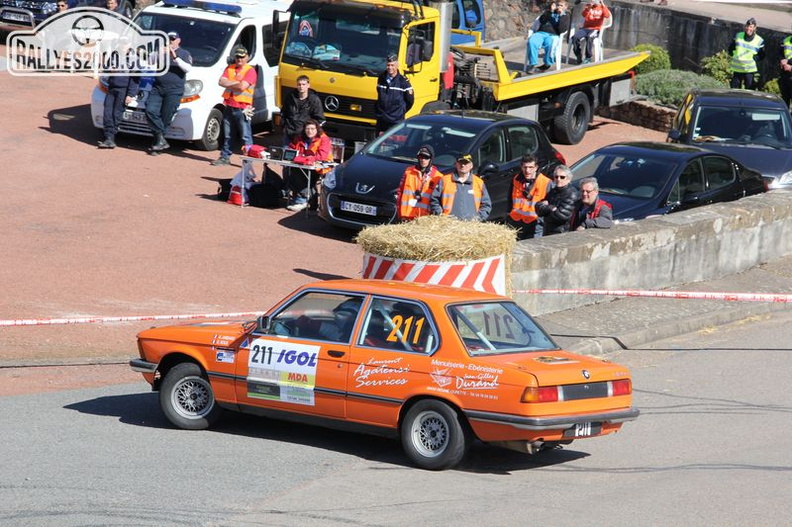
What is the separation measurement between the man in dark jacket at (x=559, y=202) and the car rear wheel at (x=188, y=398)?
6.19 meters

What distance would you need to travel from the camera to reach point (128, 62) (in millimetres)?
21906

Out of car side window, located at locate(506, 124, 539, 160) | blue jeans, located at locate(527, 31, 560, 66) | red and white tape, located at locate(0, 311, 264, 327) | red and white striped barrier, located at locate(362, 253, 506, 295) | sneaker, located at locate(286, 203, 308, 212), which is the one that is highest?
blue jeans, located at locate(527, 31, 560, 66)

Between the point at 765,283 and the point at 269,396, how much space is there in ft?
29.5

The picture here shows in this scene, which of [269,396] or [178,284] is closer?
[269,396]

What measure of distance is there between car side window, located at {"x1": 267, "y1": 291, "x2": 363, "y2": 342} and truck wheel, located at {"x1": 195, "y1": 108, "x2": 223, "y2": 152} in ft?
42.1

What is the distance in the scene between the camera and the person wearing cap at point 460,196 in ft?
48.1

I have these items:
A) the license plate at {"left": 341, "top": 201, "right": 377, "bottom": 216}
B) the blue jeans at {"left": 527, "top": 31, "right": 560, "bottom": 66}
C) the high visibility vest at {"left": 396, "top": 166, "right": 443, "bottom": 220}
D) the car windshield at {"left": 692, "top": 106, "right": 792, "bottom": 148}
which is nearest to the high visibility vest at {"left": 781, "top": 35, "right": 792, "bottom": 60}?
the blue jeans at {"left": 527, "top": 31, "right": 560, "bottom": 66}

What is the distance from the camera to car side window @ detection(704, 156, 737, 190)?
1803 cm

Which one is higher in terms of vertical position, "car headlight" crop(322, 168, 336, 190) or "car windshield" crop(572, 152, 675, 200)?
"car windshield" crop(572, 152, 675, 200)

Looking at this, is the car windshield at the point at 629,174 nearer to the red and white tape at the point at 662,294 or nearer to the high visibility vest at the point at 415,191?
the red and white tape at the point at 662,294

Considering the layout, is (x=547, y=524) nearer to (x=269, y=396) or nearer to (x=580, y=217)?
(x=269, y=396)

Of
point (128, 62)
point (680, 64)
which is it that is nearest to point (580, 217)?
point (128, 62)

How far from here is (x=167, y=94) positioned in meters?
21.4

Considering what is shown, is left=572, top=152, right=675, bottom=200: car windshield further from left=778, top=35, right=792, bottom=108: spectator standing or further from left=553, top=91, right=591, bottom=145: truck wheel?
left=778, top=35, right=792, bottom=108: spectator standing
